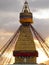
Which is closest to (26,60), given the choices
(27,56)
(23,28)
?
(27,56)

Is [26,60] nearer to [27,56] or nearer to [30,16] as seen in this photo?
[27,56]

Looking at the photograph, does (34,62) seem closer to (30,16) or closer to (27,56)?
(27,56)

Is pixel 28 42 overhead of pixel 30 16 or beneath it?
beneath

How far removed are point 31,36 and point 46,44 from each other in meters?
2.03

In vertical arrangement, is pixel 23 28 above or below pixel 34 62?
above

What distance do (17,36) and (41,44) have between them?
305 centimetres

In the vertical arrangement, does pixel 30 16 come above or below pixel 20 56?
above

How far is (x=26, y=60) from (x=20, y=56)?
0.85m

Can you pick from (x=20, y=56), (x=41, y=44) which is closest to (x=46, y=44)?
(x=41, y=44)

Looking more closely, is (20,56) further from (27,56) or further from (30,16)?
(30,16)

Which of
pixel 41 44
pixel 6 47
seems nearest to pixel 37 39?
pixel 41 44

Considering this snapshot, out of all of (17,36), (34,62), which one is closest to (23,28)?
(17,36)

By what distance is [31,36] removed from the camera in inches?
1809

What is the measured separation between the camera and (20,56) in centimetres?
4528
